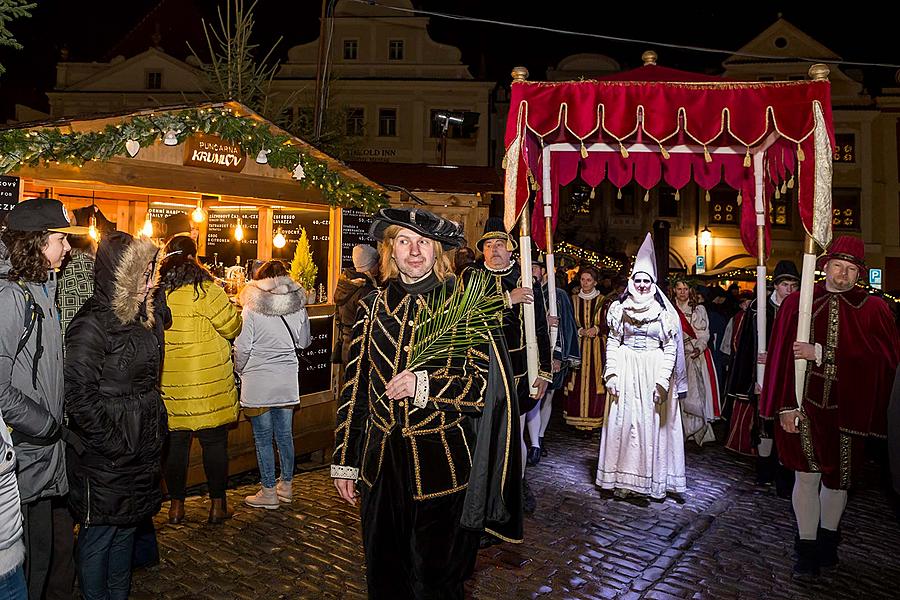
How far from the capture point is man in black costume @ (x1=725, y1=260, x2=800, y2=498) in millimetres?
7062

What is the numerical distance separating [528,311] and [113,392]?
3.26 meters

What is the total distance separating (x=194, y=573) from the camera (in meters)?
4.75

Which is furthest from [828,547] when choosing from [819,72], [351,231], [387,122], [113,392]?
[387,122]

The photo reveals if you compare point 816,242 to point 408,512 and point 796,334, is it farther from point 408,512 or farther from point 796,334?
point 408,512

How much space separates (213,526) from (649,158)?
Result: 5586 millimetres

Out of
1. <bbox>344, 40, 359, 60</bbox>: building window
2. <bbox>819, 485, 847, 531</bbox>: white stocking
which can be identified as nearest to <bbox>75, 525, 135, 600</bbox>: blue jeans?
<bbox>819, 485, 847, 531</bbox>: white stocking

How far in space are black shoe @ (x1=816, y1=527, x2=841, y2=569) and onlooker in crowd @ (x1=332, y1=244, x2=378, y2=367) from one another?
426 cm

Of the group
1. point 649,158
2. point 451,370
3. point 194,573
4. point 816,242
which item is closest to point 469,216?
point 649,158

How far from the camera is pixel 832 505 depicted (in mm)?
4980

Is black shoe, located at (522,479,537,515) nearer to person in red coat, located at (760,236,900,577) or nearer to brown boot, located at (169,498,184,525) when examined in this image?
person in red coat, located at (760,236,900,577)

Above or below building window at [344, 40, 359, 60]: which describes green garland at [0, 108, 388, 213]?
below

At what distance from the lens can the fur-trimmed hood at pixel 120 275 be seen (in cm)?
363

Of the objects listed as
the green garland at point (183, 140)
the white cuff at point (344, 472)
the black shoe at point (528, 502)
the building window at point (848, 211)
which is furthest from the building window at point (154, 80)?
the white cuff at point (344, 472)

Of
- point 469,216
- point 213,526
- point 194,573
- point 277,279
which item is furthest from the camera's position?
point 469,216
